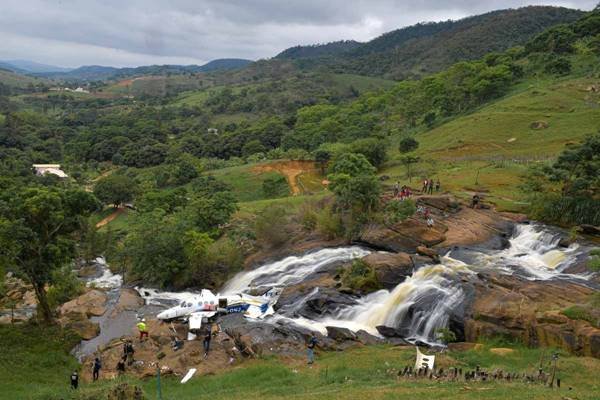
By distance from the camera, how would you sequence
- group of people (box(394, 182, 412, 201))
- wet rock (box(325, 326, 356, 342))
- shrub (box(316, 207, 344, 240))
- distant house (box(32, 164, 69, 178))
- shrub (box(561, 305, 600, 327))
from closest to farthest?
1. shrub (box(561, 305, 600, 327))
2. wet rock (box(325, 326, 356, 342))
3. shrub (box(316, 207, 344, 240))
4. group of people (box(394, 182, 412, 201))
5. distant house (box(32, 164, 69, 178))

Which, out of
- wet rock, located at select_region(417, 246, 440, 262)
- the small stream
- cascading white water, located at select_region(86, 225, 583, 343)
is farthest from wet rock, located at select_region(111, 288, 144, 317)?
wet rock, located at select_region(417, 246, 440, 262)

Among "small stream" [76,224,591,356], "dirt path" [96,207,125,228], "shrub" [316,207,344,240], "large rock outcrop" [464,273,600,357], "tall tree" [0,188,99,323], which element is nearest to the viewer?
"large rock outcrop" [464,273,600,357]

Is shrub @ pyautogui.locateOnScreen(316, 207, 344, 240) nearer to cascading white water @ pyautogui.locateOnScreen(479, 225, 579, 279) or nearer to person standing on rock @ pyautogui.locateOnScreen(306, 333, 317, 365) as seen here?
cascading white water @ pyautogui.locateOnScreen(479, 225, 579, 279)

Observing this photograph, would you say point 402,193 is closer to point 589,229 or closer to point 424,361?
point 589,229

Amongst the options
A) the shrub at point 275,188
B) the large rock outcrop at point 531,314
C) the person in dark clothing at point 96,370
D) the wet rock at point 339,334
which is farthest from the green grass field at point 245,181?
the large rock outcrop at point 531,314

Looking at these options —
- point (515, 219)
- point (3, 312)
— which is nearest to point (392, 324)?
point (515, 219)

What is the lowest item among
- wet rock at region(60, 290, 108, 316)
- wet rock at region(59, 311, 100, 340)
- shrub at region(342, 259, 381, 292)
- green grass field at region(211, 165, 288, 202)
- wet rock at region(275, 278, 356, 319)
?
wet rock at region(60, 290, 108, 316)

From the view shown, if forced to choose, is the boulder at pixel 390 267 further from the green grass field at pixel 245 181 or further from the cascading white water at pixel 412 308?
the green grass field at pixel 245 181

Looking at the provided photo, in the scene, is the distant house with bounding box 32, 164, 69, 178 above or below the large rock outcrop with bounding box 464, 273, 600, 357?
below
